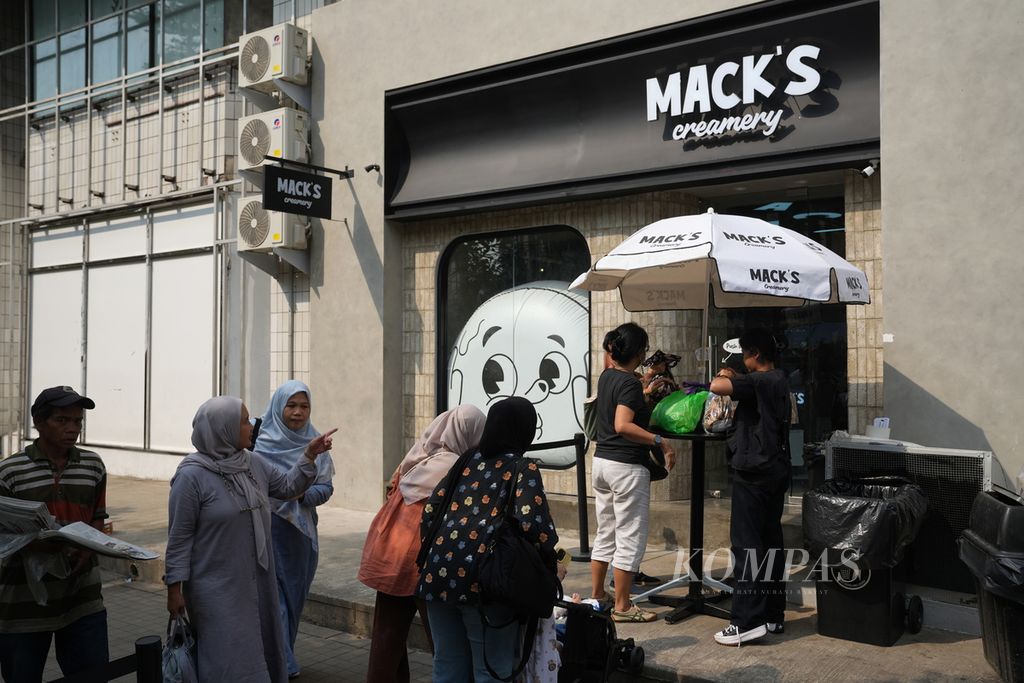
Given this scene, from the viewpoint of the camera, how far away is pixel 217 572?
380cm

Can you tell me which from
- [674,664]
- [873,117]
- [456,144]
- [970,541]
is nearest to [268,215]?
[456,144]

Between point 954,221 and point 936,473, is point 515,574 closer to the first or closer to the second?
point 936,473

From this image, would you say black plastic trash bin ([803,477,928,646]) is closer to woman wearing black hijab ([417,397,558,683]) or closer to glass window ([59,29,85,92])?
woman wearing black hijab ([417,397,558,683])

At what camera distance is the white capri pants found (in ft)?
18.5

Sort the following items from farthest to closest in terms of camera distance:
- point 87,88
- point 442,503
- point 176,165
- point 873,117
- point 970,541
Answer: point 87,88 → point 176,165 → point 873,117 → point 970,541 → point 442,503

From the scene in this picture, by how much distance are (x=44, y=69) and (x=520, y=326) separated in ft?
35.6

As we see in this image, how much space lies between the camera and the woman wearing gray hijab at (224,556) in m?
3.76

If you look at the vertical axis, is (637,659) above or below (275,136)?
below

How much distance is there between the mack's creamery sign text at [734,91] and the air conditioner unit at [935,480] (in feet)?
9.41

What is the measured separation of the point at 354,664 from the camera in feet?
18.5

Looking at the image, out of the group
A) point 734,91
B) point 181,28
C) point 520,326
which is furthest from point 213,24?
point 734,91

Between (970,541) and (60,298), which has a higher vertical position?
(60,298)

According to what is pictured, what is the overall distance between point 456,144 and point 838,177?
13.4 feet

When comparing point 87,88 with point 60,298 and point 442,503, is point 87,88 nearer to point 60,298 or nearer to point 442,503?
point 60,298
